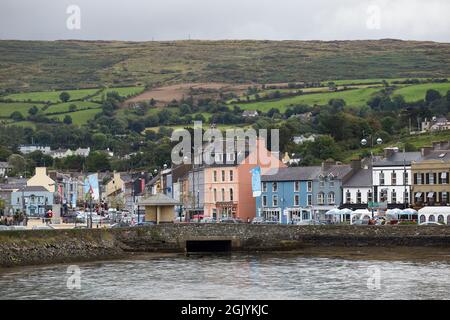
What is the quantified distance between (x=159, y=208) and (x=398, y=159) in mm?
25216

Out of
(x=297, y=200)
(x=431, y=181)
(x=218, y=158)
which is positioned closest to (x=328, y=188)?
(x=297, y=200)

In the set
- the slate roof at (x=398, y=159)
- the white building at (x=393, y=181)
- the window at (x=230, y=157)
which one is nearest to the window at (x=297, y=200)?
the window at (x=230, y=157)

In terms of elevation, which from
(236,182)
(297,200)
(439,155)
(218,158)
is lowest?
(297,200)

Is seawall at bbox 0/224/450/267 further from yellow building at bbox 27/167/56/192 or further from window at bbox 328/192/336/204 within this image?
yellow building at bbox 27/167/56/192

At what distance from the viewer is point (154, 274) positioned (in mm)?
59281

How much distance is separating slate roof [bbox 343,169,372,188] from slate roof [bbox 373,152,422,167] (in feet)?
6.09

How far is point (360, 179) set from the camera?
102 metres

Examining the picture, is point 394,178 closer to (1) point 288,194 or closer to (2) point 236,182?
(1) point 288,194

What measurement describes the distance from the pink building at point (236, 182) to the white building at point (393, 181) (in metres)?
14.1

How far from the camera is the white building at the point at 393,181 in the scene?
3839 inches

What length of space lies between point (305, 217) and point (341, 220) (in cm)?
771

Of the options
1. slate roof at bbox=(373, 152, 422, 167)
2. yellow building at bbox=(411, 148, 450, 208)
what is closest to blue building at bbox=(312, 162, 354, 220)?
slate roof at bbox=(373, 152, 422, 167)

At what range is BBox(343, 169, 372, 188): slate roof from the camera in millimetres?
100625
